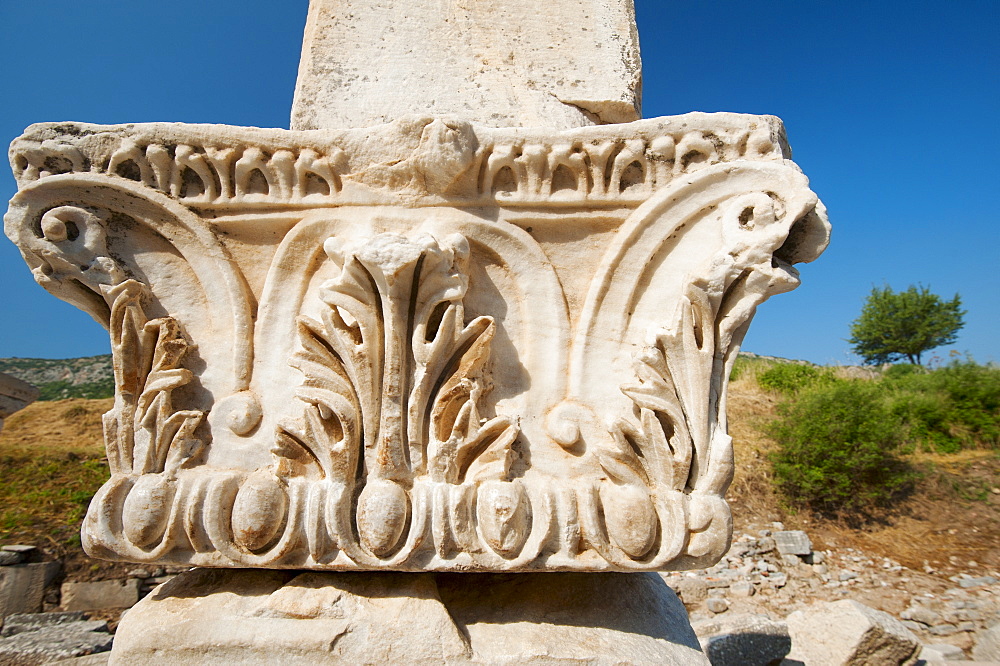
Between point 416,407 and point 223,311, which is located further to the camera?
point 223,311

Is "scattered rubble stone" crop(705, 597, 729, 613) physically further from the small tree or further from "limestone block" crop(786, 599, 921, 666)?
the small tree

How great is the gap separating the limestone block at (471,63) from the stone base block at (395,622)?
4.58 ft

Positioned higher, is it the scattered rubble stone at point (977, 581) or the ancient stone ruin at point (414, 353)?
the ancient stone ruin at point (414, 353)

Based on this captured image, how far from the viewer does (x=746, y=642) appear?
10.3 feet

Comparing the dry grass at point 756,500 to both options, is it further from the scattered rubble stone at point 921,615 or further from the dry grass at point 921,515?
the scattered rubble stone at point 921,615

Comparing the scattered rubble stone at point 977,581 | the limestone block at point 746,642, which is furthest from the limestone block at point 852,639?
the scattered rubble stone at point 977,581

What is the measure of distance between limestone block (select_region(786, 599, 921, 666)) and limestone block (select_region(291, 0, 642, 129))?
3.39m

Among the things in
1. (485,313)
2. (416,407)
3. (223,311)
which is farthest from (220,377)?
(485,313)

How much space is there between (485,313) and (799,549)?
5.57 m

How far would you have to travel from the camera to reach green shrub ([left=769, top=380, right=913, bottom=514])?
261 inches

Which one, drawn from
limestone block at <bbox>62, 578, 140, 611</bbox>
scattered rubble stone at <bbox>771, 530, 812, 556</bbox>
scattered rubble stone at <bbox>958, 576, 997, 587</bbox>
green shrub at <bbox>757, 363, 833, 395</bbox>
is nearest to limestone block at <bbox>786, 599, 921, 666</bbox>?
scattered rubble stone at <bbox>771, 530, 812, 556</bbox>

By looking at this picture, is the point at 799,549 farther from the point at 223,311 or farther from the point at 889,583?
the point at 223,311

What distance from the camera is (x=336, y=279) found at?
1436 millimetres

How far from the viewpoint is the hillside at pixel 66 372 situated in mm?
17797
